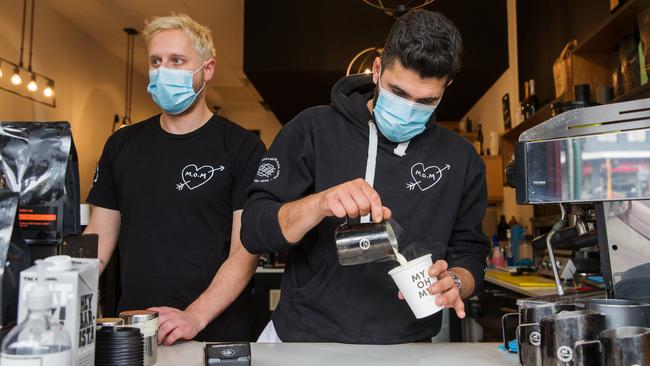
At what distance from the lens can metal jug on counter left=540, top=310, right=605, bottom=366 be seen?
0.95 metres

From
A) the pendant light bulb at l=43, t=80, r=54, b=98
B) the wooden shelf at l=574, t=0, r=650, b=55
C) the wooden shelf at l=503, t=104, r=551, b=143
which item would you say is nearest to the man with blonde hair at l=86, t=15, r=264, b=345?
the wooden shelf at l=574, t=0, r=650, b=55

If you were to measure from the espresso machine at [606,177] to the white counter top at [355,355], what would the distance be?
226 mm

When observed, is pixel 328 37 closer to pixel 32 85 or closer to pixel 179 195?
pixel 32 85

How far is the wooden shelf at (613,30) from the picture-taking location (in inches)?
92.9

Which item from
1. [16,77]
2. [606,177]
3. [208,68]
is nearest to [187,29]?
[208,68]

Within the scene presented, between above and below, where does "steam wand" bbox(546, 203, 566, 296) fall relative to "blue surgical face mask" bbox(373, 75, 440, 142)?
below

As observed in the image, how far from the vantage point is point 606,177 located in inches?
45.4

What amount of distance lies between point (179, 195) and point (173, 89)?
1.18ft

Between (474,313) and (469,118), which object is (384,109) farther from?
(469,118)

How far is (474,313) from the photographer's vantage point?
12.6 feet

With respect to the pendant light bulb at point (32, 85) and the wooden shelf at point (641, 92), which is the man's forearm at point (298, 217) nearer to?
the wooden shelf at point (641, 92)

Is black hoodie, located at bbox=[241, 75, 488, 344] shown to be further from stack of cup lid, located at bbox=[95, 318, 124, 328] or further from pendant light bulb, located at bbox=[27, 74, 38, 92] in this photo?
pendant light bulb, located at bbox=[27, 74, 38, 92]

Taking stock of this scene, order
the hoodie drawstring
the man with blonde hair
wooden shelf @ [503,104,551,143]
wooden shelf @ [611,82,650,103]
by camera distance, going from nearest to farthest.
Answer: the hoodie drawstring, the man with blonde hair, wooden shelf @ [611,82,650,103], wooden shelf @ [503,104,551,143]

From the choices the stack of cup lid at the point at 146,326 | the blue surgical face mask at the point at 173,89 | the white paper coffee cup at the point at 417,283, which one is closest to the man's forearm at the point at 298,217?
the white paper coffee cup at the point at 417,283
